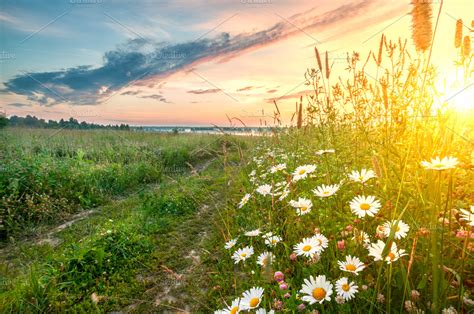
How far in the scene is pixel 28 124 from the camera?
56.3ft

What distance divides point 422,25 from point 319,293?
1.91 metres

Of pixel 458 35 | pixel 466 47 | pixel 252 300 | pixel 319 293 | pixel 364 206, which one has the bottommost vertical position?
pixel 252 300

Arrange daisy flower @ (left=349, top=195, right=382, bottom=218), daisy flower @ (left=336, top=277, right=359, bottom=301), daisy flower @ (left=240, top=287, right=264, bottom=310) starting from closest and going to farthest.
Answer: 1. daisy flower @ (left=336, top=277, right=359, bottom=301)
2. daisy flower @ (left=240, top=287, right=264, bottom=310)
3. daisy flower @ (left=349, top=195, right=382, bottom=218)

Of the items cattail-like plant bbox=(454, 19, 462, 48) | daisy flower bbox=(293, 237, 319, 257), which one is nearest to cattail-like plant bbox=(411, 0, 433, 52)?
cattail-like plant bbox=(454, 19, 462, 48)

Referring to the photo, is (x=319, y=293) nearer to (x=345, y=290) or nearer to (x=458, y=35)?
(x=345, y=290)

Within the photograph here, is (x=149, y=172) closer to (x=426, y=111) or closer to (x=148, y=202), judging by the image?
(x=148, y=202)

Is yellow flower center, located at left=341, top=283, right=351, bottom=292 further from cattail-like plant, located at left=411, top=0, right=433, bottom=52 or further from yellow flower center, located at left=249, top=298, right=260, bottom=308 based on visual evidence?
cattail-like plant, located at left=411, top=0, right=433, bottom=52

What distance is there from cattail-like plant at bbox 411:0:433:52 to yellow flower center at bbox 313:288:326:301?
179 cm

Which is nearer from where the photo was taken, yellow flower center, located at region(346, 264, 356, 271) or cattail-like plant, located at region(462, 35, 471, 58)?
→ yellow flower center, located at region(346, 264, 356, 271)

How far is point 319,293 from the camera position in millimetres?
1228

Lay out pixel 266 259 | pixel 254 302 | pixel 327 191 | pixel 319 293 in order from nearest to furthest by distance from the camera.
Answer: pixel 266 259 → pixel 319 293 → pixel 254 302 → pixel 327 191

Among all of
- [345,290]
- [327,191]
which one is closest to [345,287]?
[345,290]

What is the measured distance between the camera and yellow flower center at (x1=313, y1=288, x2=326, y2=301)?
47.9 inches

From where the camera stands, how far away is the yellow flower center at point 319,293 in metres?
1.22
